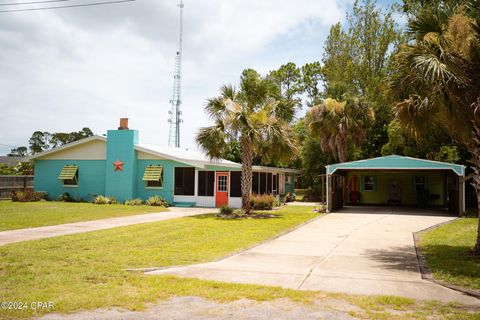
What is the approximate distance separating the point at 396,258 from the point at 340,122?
18192 mm

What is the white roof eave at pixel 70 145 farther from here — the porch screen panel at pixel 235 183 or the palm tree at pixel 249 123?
the palm tree at pixel 249 123

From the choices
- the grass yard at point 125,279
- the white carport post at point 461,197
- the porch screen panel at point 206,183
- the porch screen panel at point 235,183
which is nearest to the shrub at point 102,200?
the porch screen panel at point 206,183

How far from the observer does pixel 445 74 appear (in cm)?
882

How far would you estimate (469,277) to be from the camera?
24.2 ft

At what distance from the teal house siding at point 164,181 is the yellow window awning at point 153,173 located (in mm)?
251

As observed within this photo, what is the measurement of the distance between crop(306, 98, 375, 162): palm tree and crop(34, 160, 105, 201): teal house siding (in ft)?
46.6

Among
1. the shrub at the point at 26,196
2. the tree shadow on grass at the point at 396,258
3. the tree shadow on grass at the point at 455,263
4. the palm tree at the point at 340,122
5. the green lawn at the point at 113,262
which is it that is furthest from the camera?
the palm tree at the point at 340,122

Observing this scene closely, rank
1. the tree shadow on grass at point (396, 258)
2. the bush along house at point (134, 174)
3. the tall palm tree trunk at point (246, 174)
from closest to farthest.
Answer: the tree shadow on grass at point (396, 258), the tall palm tree trunk at point (246, 174), the bush along house at point (134, 174)

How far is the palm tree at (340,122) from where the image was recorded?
87.2 ft

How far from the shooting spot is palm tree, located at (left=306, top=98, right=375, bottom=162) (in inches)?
1047

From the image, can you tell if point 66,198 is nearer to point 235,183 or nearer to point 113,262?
point 235,183

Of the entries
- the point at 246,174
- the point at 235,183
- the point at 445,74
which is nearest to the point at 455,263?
the point at 445,74

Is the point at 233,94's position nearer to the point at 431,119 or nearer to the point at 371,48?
the point at 431,119

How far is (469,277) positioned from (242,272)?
4095mm
